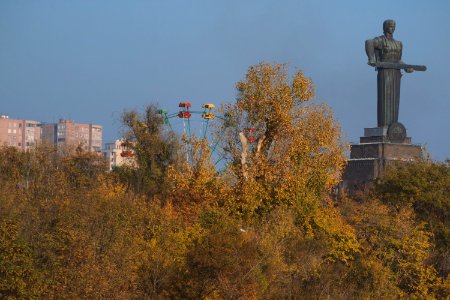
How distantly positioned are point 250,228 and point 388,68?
94.3 ft

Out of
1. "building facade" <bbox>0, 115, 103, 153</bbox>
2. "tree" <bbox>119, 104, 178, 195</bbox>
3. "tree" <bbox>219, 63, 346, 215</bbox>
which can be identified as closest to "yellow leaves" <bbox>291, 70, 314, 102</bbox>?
"tree" <bbox>219, 63, 346, 215</bbox>

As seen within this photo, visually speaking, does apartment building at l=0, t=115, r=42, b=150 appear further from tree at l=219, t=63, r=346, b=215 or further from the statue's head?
tree at l=219, t=63, r=346, b=215

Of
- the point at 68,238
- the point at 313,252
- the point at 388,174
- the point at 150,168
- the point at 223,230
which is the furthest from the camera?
the point at 150,168

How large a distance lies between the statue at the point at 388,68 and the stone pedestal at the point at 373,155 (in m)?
1.02

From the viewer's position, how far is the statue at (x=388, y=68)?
7131cm

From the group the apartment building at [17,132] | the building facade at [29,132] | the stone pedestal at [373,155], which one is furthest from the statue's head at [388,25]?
the apartment building at [17,132]

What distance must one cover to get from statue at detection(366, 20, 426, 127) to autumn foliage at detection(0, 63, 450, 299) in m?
13.9

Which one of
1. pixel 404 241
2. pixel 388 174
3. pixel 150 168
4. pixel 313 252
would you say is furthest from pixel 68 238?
pixel 150 168

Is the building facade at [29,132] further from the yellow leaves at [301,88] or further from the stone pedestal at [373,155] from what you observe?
the yellow leaves at [301,88]

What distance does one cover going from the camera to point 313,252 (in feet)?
146

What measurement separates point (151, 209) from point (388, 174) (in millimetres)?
16078

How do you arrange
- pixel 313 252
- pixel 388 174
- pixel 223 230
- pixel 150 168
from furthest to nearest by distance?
pixel 150 168
pixel 388 174
pixel 313 252
pixel 223 230

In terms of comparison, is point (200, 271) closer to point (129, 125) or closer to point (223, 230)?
point (223, 230)

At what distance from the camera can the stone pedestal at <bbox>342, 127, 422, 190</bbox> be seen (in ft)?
235
